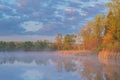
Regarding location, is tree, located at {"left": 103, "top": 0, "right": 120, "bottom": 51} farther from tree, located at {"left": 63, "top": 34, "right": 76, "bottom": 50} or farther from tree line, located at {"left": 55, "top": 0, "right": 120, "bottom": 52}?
tree, located at {"left": 63, "top": 34, "right": 76, "bottom": 50}

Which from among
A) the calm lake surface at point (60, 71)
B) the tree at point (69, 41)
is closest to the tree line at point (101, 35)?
the tree at point (69, 41)

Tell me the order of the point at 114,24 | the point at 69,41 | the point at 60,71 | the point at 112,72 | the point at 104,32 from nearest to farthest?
the point at 112,72
the point at 60,71
the point at 114,24
the point at 104,32
the point at 69,41

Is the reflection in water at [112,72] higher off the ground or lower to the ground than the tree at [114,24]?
lower

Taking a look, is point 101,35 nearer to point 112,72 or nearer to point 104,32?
point 104,32

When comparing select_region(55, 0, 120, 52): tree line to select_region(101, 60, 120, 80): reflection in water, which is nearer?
select_region(101, 60, 120, 80): reflection in water

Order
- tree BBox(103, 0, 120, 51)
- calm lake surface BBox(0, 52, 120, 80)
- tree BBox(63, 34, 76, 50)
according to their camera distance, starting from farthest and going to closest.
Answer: tree BBox(63, 34, 76, 50) → tree BBox(103, 0, 120, 51) → calm lake surface BBox(0, 52, 120, 80)

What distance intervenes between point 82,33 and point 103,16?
10723 millimetres

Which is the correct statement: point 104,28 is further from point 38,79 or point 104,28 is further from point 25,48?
point 25,48

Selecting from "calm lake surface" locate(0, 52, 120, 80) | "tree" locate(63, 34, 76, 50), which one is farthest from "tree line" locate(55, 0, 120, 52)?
"calm lake surface" locate(0, 52, 120, 80)

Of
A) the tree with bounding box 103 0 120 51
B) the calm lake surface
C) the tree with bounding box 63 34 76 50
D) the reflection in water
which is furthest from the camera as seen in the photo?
the tree with bounding box 63 34 76 50

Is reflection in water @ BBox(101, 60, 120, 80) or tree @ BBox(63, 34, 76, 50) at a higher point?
tree @ BBox(63, 34, 76, 50)

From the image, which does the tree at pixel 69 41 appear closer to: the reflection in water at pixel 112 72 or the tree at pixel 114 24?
the tree at pixel 114 24

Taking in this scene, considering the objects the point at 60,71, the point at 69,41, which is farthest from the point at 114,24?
the point at 69,41

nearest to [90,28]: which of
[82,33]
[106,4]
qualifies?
[82,33]
